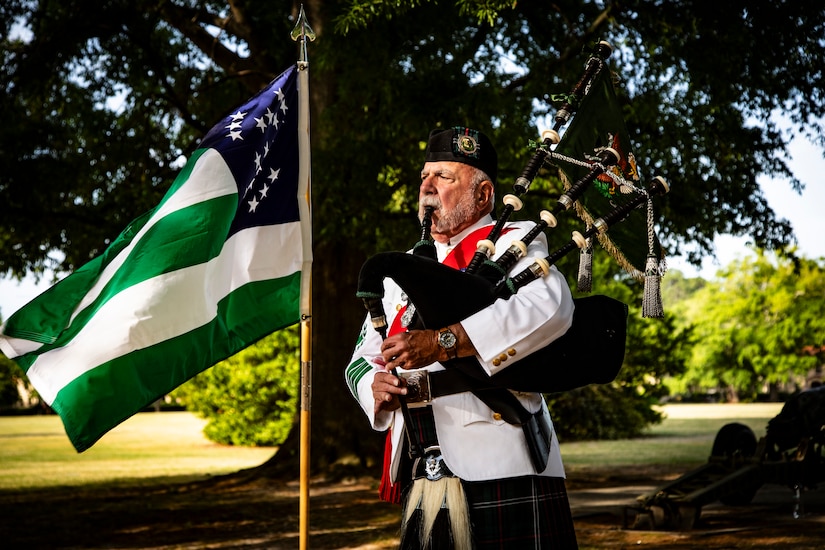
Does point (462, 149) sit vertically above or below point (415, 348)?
above

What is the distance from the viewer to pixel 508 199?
2.85 m

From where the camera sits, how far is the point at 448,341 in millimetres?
2707

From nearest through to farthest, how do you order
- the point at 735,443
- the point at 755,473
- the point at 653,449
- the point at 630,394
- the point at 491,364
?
the point at 491,364, the point at 755,473, the point at 735,443, the point at 653,449, the point at 630,394

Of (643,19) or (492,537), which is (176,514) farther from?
(492,537)

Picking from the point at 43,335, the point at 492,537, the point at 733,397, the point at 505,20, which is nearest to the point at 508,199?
the point at 492,537

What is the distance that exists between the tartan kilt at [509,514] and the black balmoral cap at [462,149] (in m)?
1.00

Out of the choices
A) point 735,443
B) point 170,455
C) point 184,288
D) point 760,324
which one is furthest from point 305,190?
point 760,324

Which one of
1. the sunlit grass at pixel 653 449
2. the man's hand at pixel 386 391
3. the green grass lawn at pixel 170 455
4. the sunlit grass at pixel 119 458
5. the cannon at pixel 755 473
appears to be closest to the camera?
the man's hand at pixel 386 391

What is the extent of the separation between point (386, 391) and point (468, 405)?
25 centimetres

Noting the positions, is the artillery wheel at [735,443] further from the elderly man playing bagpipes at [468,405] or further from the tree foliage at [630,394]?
the tree foliage at [630,394]

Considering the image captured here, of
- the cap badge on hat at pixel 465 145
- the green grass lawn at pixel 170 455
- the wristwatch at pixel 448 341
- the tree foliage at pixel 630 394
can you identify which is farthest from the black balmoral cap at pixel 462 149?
the tree foliage at pixel 630 394

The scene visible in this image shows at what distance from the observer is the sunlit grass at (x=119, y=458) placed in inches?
572

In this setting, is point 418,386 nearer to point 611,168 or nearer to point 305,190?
point 611,168

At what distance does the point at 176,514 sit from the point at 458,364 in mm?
7989
